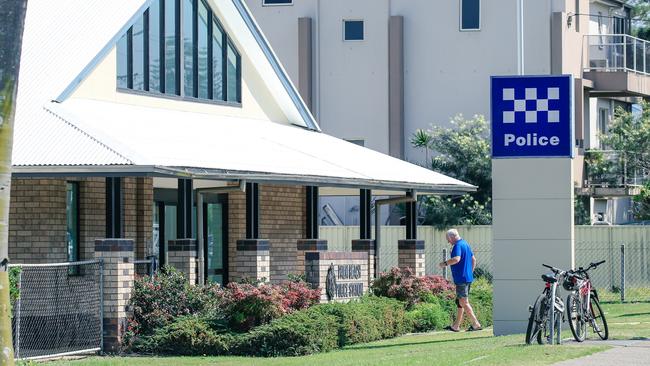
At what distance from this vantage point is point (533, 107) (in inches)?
888

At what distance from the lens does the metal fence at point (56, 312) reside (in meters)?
22.1

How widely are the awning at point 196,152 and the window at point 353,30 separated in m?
18.0

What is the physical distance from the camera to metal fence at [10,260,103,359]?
22.1m

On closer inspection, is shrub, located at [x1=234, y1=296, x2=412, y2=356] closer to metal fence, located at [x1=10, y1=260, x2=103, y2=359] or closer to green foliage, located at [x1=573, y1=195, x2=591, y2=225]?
metal fence, located at [x1=10, y1=260, x2=103, y2=359]

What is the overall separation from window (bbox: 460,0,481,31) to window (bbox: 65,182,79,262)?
82.5ft

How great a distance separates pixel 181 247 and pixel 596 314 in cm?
663

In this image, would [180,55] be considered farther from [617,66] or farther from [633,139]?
[617,66]

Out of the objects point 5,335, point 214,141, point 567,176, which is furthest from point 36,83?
point 5,335

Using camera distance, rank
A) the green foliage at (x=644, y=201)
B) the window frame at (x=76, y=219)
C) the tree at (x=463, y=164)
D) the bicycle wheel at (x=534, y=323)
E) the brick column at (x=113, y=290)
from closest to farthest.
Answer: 1. the bicycle wheel at (x=534, y=323)
2. the brick column at (x=113, y=290)
3. the window frame at (x=76, y=219)
4. the green foliage at (x=644, y=201)
5. the tree at (x=463, y=164)

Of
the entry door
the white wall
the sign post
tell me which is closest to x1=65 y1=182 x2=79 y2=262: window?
the entry door

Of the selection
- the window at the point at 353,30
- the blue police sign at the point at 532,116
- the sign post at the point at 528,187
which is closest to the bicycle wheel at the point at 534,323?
the sign post at the point at 528,187

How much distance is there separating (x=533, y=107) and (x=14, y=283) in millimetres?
8326

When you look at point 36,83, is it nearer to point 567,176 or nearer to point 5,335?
point 567,176

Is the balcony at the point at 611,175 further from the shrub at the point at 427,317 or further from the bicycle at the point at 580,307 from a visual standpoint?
the bicycle at the point at 580,307
